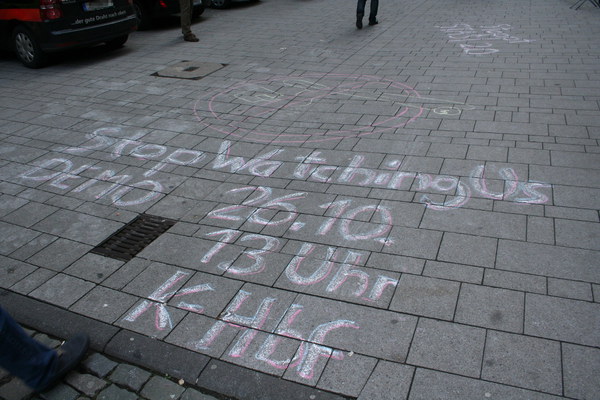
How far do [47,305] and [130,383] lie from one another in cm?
111

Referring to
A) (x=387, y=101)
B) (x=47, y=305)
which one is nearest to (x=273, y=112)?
(x=387, y=101)

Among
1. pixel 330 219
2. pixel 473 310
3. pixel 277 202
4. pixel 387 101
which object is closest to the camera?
pixel 473 310

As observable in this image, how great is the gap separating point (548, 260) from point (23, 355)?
353cm

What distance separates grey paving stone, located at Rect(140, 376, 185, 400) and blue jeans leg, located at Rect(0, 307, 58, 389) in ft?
1.90

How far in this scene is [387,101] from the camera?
731 cm

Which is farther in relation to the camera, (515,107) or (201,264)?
(515,107)

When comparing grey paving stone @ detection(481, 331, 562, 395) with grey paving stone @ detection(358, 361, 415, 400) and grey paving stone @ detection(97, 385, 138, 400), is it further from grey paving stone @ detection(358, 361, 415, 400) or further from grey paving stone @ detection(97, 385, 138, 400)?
grey paving stone @ detection(97, 385, 138, 400)

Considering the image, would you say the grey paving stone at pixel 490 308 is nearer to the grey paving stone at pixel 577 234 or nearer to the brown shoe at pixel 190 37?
the grey paving stone at pixel 577 234

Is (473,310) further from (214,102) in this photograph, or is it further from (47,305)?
(214,102)

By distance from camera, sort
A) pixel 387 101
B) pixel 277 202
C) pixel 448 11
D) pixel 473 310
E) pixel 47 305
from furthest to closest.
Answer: pixel 448 11
pixel 387 101
pixel 277 202
pixel 47 305
pixel 473 310

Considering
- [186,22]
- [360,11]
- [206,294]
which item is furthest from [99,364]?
[360,11]

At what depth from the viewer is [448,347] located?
3189 millimetres

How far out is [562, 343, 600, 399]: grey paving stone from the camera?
283 cm

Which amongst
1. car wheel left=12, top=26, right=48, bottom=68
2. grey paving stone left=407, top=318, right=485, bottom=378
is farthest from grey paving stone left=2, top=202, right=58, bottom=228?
car wheel left=12, top=26, right=48, bottom=68
